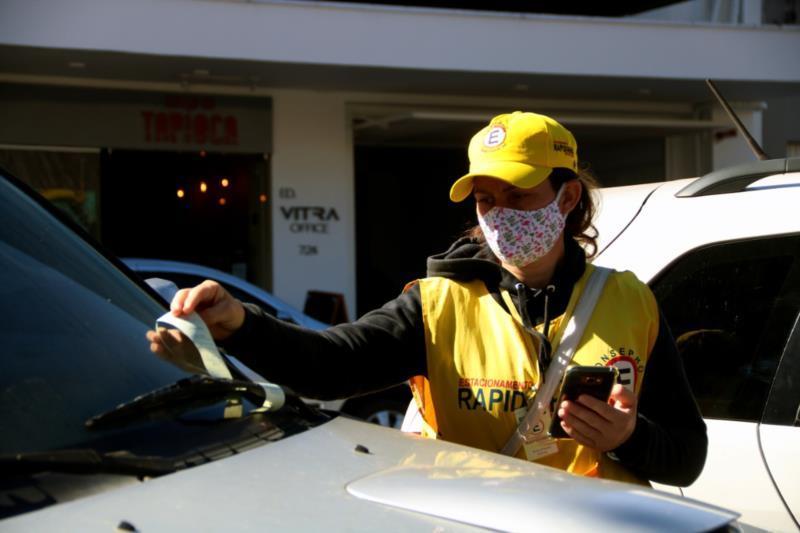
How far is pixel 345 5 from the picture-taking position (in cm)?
1272

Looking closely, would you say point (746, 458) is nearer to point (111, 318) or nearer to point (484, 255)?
point (484, 255)

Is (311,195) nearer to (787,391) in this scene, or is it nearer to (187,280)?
(187,280)

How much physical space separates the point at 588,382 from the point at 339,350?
0.59m

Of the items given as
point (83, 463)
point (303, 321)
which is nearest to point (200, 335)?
point (83, 463)

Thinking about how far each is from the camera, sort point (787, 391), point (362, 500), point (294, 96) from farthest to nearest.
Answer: point (294, 96) → point (787, 391) → point (362, 500)

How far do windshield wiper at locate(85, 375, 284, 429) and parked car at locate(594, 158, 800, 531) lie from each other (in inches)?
56.9

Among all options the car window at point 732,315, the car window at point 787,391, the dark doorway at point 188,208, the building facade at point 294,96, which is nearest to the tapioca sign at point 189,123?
the building facade at point 294,96

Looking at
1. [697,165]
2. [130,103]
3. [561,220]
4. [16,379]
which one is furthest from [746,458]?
[697,165]

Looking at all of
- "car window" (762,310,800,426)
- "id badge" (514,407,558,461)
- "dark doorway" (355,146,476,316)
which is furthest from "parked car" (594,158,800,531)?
"dark doorway" (355,146,476,316)

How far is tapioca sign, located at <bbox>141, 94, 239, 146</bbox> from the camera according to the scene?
13289mm

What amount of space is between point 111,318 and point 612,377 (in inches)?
41.5

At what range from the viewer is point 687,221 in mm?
3400

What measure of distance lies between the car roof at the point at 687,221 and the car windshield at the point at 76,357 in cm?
157

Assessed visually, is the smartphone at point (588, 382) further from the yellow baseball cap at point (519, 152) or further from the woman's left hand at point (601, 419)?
the yellow baseball cap at point (519, 152)
